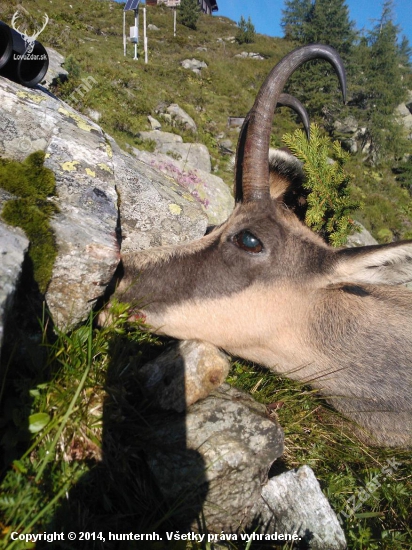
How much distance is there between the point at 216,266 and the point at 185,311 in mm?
657

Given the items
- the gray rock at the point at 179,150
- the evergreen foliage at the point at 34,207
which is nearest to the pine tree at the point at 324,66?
the gray rock at the point at 179,150

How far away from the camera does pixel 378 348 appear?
4.38 meters

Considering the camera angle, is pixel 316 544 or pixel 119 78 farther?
pixel 119 78

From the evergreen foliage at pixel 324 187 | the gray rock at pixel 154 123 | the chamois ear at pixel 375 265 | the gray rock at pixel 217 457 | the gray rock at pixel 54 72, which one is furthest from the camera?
the gray rock at pixel 154 123

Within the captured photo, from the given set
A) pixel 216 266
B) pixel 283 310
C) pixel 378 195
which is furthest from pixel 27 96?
pixel 378 195

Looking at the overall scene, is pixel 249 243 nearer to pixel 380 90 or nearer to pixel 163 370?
pixel 163 370

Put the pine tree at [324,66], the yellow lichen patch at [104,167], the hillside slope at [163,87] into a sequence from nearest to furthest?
the yellow lichen patch at [104,167] < the hillside slope at [163,87] < the pine tree at [324,66]

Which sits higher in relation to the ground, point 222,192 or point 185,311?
point 222,192

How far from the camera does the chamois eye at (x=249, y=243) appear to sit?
14.2 feet

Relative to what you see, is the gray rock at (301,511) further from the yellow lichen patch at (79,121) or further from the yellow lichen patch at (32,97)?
the yellow lichen patch at (32,97)

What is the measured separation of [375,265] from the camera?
4.03 meters

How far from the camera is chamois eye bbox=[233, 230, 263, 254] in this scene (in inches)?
171

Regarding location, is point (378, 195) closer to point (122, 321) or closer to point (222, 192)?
point (222, 192)

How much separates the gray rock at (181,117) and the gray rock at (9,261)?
717 inches
